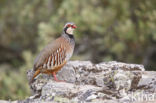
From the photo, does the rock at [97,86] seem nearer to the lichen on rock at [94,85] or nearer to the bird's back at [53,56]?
the lichen on rock at [94,85]

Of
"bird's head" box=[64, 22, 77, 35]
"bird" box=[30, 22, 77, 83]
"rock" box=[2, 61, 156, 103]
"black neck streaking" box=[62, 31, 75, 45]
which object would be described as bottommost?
"rock" box=[2, 61, 156, 103]

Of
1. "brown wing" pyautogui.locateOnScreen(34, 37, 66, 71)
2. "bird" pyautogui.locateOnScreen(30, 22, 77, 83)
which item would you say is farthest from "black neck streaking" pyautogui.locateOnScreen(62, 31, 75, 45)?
"brown wing" pyautogui.locateOnScreen(34, 37, 66, 71)

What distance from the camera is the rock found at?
567cm

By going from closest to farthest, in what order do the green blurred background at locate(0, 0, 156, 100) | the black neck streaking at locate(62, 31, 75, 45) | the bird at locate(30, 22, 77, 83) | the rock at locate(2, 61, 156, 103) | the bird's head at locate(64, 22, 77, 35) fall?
the rock at locate(2, 61, 156, 103) → the bird at locate(30, 22, 77, 83) → the black neck streaking at locate(62, 31, 75, 45) → the bird's head at locate(64, 22, 77, 35) → the green blurred background at locate(0, 0, 156, 100)

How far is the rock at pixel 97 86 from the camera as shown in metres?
5.67

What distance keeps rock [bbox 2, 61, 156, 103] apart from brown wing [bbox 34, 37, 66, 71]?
0.86ft

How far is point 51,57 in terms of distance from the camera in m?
7.39

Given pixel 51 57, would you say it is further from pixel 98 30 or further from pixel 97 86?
pixel 98 30

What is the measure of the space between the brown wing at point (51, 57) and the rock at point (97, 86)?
10.4 inches

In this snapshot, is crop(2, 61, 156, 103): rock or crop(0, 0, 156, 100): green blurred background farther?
crop(0, 0, 156, 100): green blurred background

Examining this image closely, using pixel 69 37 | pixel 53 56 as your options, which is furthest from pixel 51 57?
pixel 69 37

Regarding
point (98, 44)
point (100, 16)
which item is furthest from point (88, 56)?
point (100, 16)

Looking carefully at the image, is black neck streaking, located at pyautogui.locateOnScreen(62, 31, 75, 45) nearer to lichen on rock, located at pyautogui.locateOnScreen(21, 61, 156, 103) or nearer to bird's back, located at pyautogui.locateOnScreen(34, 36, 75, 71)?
bird's back, located at pyautogui.locateOnScreen(34, 36, 75, 71)

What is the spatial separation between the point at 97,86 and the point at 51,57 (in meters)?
1.44
